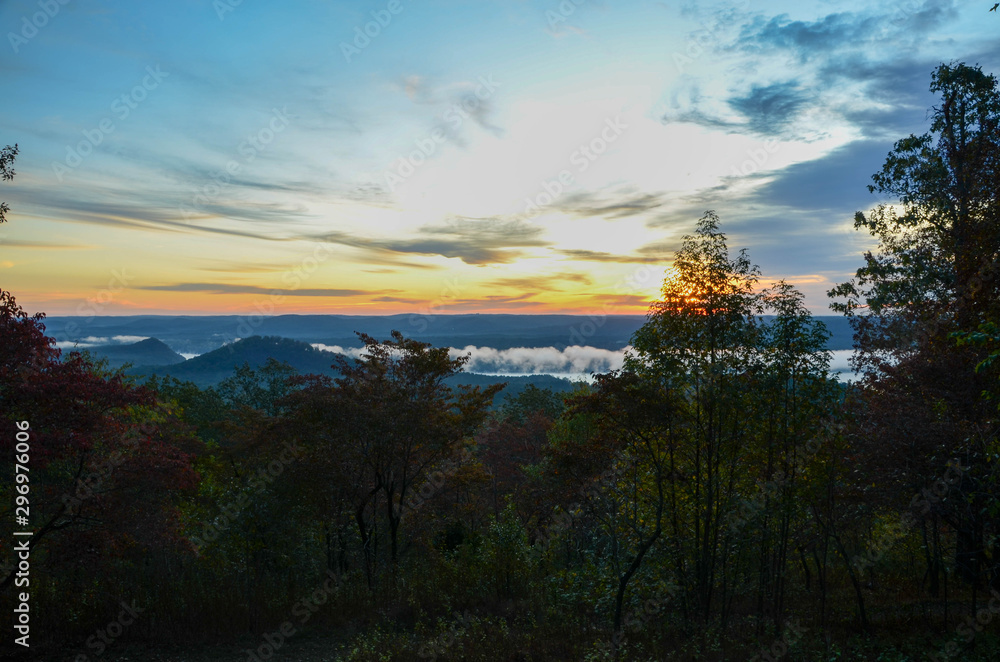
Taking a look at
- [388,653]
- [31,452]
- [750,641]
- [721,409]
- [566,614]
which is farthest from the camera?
[566,614]

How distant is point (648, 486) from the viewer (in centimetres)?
1438

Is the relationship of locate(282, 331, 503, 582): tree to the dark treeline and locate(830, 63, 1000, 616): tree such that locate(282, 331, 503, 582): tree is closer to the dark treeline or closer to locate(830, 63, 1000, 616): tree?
the dark treeline

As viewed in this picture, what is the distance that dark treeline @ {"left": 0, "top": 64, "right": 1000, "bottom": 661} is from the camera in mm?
10789

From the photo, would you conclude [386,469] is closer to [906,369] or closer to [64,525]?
[64,525]

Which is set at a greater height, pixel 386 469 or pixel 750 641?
pixel 386 469

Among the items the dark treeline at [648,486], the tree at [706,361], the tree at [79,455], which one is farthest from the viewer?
the tree at [706,361]

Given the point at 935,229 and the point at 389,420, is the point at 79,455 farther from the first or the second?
the point at 935,229

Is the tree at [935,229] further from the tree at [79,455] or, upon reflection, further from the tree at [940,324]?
the tree at [79,455]

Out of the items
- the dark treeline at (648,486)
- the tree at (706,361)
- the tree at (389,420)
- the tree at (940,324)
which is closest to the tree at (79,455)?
the dark treeline at (648,486)

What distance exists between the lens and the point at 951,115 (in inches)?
674

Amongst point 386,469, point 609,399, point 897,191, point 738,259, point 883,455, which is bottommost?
point 386,469

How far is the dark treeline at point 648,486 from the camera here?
10.8m

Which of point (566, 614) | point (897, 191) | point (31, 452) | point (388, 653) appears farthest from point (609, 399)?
point (897, 191)

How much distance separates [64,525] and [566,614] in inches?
462
